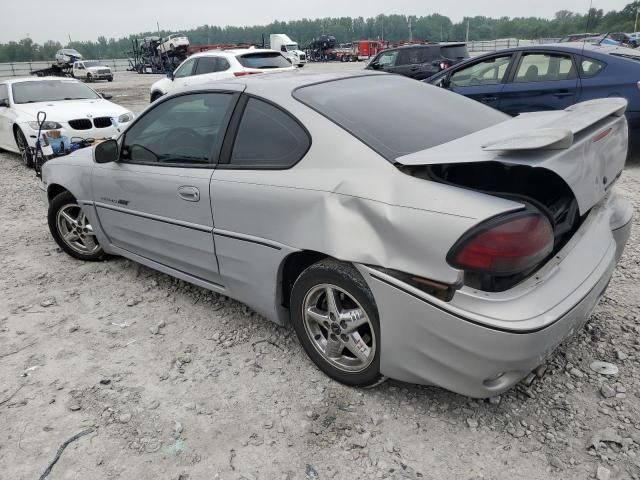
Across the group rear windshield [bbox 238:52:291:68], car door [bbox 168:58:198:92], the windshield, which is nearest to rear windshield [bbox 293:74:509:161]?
the windshield

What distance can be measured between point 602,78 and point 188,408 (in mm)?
5939

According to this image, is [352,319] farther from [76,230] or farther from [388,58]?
[388,58]

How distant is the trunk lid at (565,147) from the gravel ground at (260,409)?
3.11 ft

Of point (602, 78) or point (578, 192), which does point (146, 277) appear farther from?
point (602, 78)

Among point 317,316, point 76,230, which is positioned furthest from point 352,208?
point 76,230

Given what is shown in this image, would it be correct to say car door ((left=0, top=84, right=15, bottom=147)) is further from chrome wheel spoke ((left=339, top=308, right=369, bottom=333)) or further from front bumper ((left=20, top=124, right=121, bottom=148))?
chrome wheel spoke ((left=339, top=308, right=369, bottom=333))

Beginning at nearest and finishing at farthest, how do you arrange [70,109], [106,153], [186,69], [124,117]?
[106,153] < [70,109] < [124,117] < [186,69]

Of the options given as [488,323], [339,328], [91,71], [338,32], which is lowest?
[339,328]

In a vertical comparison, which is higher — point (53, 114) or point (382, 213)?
point (53, 114)

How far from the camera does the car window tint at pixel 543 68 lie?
6195mm

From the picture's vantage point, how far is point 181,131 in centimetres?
324

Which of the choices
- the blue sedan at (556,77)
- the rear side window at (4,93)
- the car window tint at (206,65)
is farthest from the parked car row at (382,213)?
the car window tint at (206,65)

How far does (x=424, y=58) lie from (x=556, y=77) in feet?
28.5

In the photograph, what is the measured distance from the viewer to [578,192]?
203 cm
